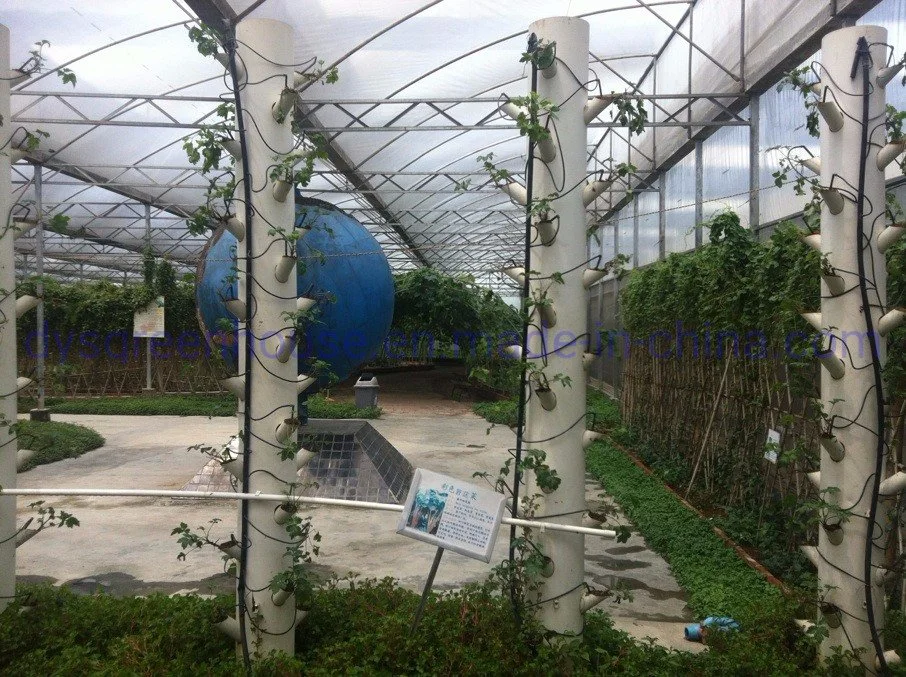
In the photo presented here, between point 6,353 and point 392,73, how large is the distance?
7125 mm

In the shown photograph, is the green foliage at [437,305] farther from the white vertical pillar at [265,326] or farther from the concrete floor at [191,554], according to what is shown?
the white vertical pillar at [265,326]

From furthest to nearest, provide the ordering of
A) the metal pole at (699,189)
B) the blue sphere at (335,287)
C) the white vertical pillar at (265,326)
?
the metal pole at (699,189) → the blue sphere at (335,287) → the white vertical pillar at (265,326)

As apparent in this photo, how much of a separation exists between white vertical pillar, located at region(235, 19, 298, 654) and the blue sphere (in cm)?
214

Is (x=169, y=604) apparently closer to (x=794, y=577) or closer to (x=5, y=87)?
(x=5, y=87)

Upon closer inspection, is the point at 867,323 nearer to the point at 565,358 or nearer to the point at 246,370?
the point at 565,358

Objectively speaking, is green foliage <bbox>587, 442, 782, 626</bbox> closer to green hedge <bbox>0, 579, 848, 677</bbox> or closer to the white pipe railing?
the white pipe railing

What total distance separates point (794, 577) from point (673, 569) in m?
0.90

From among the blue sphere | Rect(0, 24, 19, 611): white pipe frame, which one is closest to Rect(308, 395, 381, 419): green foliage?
the blue sphere

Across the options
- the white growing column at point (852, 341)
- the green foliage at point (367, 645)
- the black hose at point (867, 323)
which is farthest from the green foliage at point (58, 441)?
the black hose at point (867, 323)

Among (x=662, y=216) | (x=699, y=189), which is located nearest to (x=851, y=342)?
(x=699, y=189)

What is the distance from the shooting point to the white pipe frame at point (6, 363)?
11.2 feet

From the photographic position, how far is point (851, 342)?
10.3 ft

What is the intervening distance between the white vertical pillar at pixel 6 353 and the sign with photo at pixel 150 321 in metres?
12.9

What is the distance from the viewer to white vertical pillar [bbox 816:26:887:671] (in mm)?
3119
